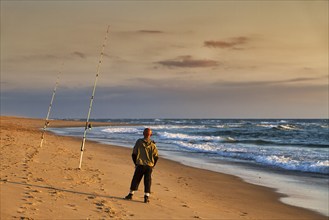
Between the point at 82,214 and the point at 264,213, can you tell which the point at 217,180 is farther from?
the point at 82,214

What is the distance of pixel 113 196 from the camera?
8.55 meters

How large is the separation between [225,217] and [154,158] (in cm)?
205

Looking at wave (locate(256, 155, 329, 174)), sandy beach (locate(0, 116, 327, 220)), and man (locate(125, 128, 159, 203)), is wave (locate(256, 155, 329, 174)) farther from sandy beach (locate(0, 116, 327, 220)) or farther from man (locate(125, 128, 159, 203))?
man (locate(125, 128, 159, 203))

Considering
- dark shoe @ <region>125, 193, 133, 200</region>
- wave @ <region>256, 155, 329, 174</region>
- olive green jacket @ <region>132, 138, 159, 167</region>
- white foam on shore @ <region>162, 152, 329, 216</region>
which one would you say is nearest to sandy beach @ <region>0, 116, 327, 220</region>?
dark shoe @ <region>125, 193, 133, 200</region>

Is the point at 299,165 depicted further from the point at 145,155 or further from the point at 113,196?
the point at 113,196

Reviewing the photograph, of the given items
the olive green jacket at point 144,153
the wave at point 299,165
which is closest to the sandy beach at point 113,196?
the olive green jacket at point 144,153

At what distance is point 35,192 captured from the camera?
26.0 ft

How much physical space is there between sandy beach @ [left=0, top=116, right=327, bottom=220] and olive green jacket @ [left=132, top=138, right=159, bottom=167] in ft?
Result: 3.01

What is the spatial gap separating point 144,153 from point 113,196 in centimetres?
129

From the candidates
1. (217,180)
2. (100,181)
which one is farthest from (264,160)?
(100,181)

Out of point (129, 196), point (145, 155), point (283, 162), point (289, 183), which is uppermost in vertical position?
point (145, 155)

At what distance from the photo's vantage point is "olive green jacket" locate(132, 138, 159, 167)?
8.35 meters

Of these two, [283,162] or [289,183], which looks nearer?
[289,183]

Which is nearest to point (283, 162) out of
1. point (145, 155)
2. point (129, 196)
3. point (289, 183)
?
point (289, 183)
